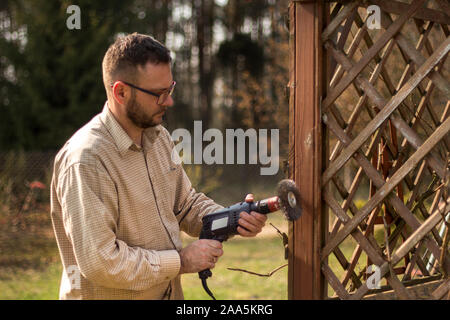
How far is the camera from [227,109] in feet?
61.8

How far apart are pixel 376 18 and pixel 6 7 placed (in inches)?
590

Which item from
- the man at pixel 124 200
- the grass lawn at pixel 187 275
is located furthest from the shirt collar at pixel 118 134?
the grass lawn at pixel 187 275

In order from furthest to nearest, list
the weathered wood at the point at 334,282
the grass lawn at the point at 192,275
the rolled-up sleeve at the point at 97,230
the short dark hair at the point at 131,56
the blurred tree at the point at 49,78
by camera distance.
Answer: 1. the blurred tree at the point at 49,78
2. the grass lawn at the point at 192,275
3. the weathered wood at the point at 334,282
4. the short dark hair at the point at 131,56
5. the rolled-up sleeve at the point at 97,230

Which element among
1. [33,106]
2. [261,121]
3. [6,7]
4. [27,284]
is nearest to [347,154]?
[27,284]

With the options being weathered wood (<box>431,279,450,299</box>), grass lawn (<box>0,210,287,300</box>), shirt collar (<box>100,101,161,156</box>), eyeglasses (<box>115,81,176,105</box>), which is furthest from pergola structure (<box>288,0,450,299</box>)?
grass lawn (<box>0,210,287,300</box>)

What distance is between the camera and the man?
211cm

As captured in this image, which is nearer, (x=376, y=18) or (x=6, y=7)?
(x=376, y=18)

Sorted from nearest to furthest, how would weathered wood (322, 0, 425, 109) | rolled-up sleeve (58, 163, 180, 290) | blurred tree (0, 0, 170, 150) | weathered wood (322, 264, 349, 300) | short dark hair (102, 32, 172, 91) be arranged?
rolled-up sleeve (58, 163, 180, 290), short dark hair (102, 32, 172, 91), weathered wood (322, 0, 425, 109), weathered wood (322, 264, 349, 300), blurred tree (0, 0, 170, 150)

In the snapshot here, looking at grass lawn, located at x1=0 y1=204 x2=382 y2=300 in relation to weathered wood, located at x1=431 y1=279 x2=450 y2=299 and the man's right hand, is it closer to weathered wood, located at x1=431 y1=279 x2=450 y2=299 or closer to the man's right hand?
weathered wood, located at x1=431 y1=279 x2=450 y2=299

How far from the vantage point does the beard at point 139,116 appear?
7.65 feet

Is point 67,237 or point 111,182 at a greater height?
point 111,182

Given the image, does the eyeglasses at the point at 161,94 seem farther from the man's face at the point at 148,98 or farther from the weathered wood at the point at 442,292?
the weathered wood at the point at 442,292

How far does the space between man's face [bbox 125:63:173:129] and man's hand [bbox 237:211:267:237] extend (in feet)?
1.92

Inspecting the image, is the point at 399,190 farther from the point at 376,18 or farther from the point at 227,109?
the point at 227,109
